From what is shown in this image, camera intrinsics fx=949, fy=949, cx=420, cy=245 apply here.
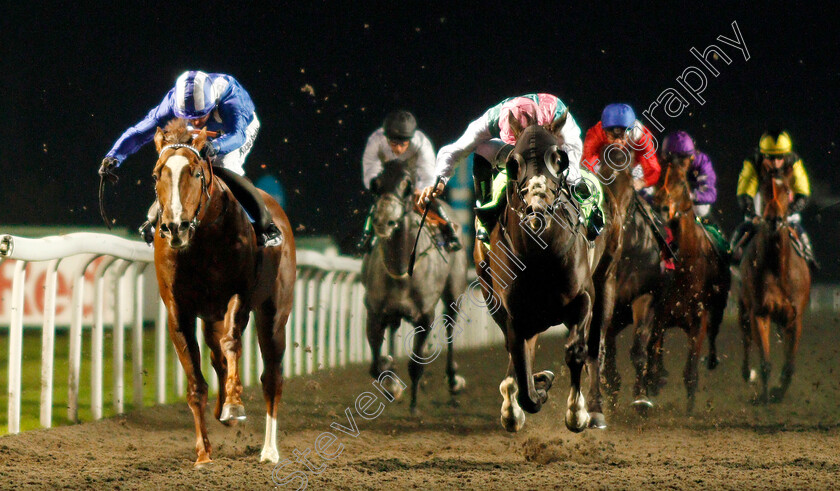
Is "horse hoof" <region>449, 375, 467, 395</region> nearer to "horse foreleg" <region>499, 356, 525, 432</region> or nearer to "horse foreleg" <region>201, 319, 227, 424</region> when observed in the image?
"horse foreleg" <region>201, 319, 227, 424</region>

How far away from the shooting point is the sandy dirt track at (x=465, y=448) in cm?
355

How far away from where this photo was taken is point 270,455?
408 cm

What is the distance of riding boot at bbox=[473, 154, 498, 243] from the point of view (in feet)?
13.0

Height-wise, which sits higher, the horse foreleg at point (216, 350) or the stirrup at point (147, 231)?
the stirrup at point (147, 231)

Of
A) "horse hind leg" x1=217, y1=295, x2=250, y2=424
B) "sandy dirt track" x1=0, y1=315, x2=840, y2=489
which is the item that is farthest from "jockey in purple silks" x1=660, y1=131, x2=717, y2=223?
"horse hind leg" x1=217, y1=295, x2=250, y2=424

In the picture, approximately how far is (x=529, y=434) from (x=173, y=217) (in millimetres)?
2234

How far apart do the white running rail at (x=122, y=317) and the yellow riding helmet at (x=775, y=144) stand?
2.60 metres

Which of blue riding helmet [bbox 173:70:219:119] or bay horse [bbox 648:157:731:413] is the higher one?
blue riding helmet [bbox 173:70:219:119]

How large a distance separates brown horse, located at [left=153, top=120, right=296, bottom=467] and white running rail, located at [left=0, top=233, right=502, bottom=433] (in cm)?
58

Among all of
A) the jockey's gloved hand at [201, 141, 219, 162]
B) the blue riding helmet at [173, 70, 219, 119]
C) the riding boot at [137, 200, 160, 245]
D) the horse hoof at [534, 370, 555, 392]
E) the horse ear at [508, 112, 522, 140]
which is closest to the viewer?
the horse ear at [508, 112, 522, 140]

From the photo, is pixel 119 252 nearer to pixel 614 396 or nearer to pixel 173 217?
pixel 173 217

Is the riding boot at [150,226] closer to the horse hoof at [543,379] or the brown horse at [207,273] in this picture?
the brown horse at [207,273]

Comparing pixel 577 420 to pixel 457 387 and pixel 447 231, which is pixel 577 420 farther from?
pixel 447 231

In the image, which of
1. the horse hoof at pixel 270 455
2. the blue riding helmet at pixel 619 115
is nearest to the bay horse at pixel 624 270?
the blue riding helmet at pixel 619 115
